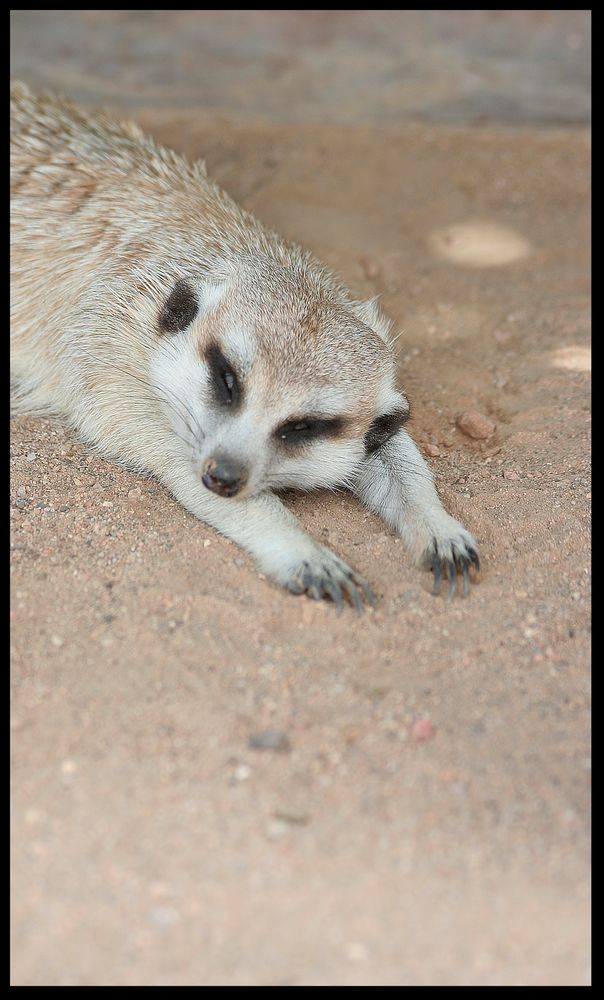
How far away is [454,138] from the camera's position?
6020mm

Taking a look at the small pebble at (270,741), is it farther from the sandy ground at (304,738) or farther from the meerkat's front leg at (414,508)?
the meerkat's front leg at (414,508)

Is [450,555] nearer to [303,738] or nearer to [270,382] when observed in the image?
[270,382]

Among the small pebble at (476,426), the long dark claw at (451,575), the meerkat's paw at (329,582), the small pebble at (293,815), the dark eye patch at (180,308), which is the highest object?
the dark eye patch at (180,308)

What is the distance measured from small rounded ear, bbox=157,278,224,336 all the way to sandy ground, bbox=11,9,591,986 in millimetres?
576

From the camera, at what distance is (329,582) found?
283cm

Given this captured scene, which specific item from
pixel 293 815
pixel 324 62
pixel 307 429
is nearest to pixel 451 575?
pixel 307 429

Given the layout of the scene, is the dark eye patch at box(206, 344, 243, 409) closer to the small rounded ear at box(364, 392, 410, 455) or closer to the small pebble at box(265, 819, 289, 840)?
the small rounded ear at box(364, 392, 410, 455)

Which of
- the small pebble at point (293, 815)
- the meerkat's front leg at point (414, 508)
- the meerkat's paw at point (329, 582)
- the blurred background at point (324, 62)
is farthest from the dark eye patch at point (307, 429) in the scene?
the blurred background at point (324, 62)

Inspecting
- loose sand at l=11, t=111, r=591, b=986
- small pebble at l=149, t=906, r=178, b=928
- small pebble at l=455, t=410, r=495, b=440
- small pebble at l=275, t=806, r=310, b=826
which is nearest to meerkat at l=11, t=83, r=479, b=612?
loose sand at l=11, t=111, r=591, b=986

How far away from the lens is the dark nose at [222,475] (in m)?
2.89

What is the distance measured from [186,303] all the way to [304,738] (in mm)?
1607

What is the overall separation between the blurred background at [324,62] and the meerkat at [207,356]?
85.1 inches

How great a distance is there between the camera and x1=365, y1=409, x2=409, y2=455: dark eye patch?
3.34 m

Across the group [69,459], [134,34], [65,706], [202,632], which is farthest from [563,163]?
[65,706]
